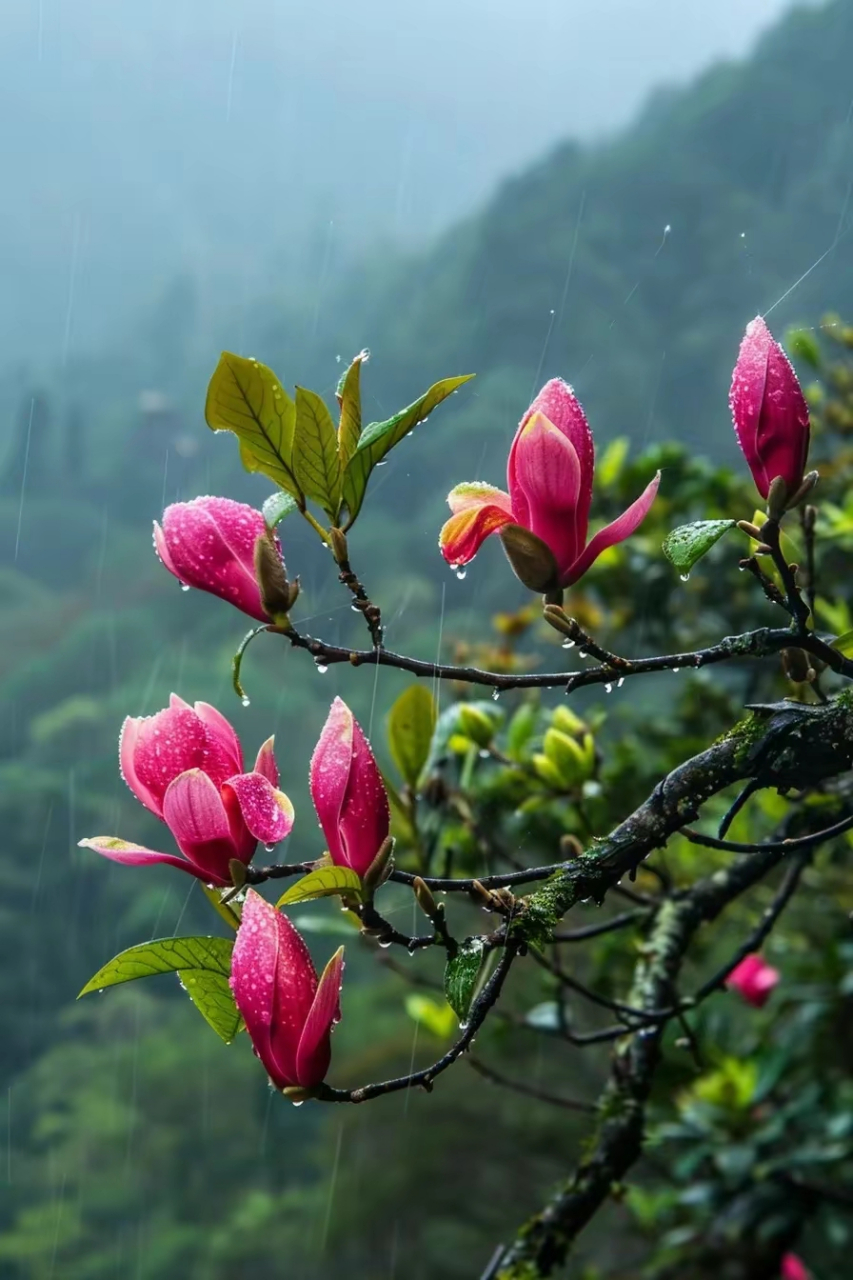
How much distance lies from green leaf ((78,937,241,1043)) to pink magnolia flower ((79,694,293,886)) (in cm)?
A: 2

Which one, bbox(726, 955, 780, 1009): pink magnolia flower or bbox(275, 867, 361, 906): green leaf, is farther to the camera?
bbox(726, 955, 780, 1009): pink magnolia flower

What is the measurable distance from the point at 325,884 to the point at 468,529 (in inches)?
5.1

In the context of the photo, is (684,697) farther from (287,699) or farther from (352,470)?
(287,699)

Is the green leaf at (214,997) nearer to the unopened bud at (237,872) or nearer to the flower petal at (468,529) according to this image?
the unopened bud at (237,872)

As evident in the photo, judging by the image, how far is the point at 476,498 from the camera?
1.29 ft

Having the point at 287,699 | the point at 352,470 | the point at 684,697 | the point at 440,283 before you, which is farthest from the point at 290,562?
the point at 352,470

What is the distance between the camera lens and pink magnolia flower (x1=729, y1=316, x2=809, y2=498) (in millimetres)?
374

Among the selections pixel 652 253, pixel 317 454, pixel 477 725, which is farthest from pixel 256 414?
pixel 652 253

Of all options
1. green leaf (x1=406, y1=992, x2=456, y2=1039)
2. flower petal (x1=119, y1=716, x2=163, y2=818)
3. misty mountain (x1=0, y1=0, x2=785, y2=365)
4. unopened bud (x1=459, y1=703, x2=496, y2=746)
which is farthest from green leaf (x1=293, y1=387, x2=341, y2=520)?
misty mountain (x1=0, y1=0, x2=785, y2=365)

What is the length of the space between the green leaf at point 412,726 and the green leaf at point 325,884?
9.5 inches

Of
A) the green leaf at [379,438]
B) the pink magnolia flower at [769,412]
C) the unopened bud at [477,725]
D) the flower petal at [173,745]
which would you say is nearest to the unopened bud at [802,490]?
the pink magnolia flower at [769,412]

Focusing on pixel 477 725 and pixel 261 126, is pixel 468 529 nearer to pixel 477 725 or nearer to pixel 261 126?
pixel 477 725

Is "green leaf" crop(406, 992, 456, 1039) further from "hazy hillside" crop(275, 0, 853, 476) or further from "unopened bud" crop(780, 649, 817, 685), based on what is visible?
"hazy hillside" crop(275, 0, 853, 476)

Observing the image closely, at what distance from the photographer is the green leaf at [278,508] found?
0.39m
